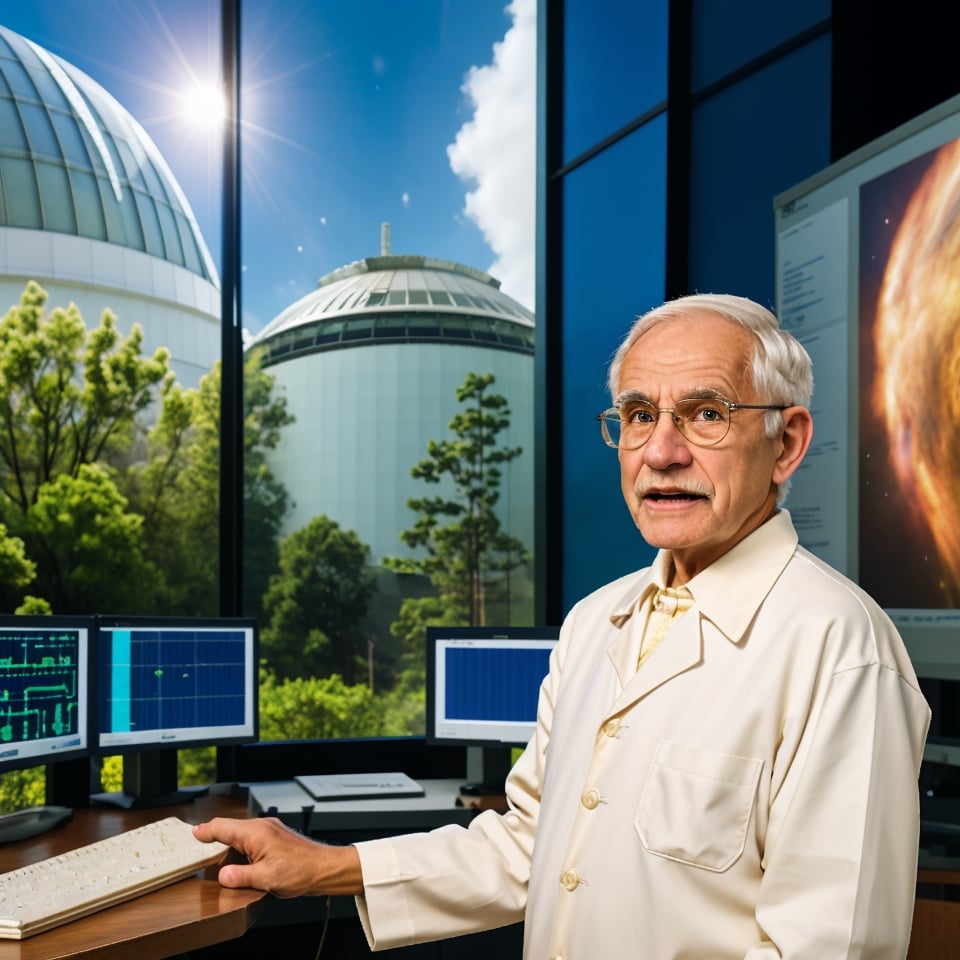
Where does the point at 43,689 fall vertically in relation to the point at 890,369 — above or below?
below

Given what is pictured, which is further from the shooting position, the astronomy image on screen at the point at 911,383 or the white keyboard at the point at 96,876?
the astronomy image on screen at the point at 911,383

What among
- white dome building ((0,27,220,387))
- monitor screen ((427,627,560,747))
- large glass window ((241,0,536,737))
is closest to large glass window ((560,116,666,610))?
large glass window ((241,0,536,737))

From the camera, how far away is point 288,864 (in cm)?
133

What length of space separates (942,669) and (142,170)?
355 centimetres

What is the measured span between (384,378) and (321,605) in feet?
3.18

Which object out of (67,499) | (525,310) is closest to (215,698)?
(67,499)

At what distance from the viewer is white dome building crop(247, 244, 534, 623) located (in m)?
4.20

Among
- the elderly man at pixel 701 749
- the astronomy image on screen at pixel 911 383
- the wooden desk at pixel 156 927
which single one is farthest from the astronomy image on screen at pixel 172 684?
the astronomy image on screen at pixel 911 383

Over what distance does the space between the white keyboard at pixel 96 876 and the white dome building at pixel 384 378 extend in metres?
2.29

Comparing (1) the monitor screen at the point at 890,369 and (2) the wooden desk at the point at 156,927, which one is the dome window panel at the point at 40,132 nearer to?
(1) the monitor screen at the point at 890,369

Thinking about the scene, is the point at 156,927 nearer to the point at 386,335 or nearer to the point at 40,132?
the point at 386,335

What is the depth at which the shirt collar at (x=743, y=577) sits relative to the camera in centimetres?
109

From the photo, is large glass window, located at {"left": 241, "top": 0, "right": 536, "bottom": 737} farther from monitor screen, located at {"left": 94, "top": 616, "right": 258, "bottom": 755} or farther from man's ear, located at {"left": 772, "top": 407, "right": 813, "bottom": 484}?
man's ear, located at {"left": 772, "top": 407, "right": 813, "bottom": 484}

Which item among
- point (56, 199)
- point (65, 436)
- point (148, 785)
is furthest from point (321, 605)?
point (56, 199)
